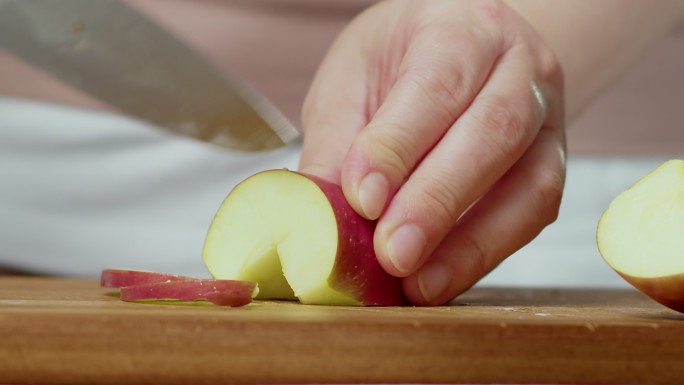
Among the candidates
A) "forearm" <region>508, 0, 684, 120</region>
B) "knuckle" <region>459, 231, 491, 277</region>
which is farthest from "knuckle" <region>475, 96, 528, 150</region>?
"forearm" <region>508, 0, 684, 120</region>

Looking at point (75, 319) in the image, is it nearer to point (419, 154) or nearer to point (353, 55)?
point (419, 154)

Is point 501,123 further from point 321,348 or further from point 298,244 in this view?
point 321,348

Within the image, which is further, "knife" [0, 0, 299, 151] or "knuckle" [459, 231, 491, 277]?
"knife" [0, 0, 299, 151]

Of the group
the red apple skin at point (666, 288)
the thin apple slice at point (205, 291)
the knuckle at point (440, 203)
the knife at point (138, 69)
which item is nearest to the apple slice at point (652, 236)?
the red apple skin at point (666, 288)

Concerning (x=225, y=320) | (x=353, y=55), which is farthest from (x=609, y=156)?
(x=225, y=320)

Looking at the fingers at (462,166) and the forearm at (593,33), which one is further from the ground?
the forearm at (593,33)

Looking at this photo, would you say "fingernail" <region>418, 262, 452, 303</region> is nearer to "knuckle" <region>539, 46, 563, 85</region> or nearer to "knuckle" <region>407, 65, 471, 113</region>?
"knuckle" <region>407, 65, 471, 113</region>

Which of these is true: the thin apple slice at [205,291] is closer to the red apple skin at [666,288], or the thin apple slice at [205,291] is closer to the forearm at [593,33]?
the red apple skin at [666,288]
